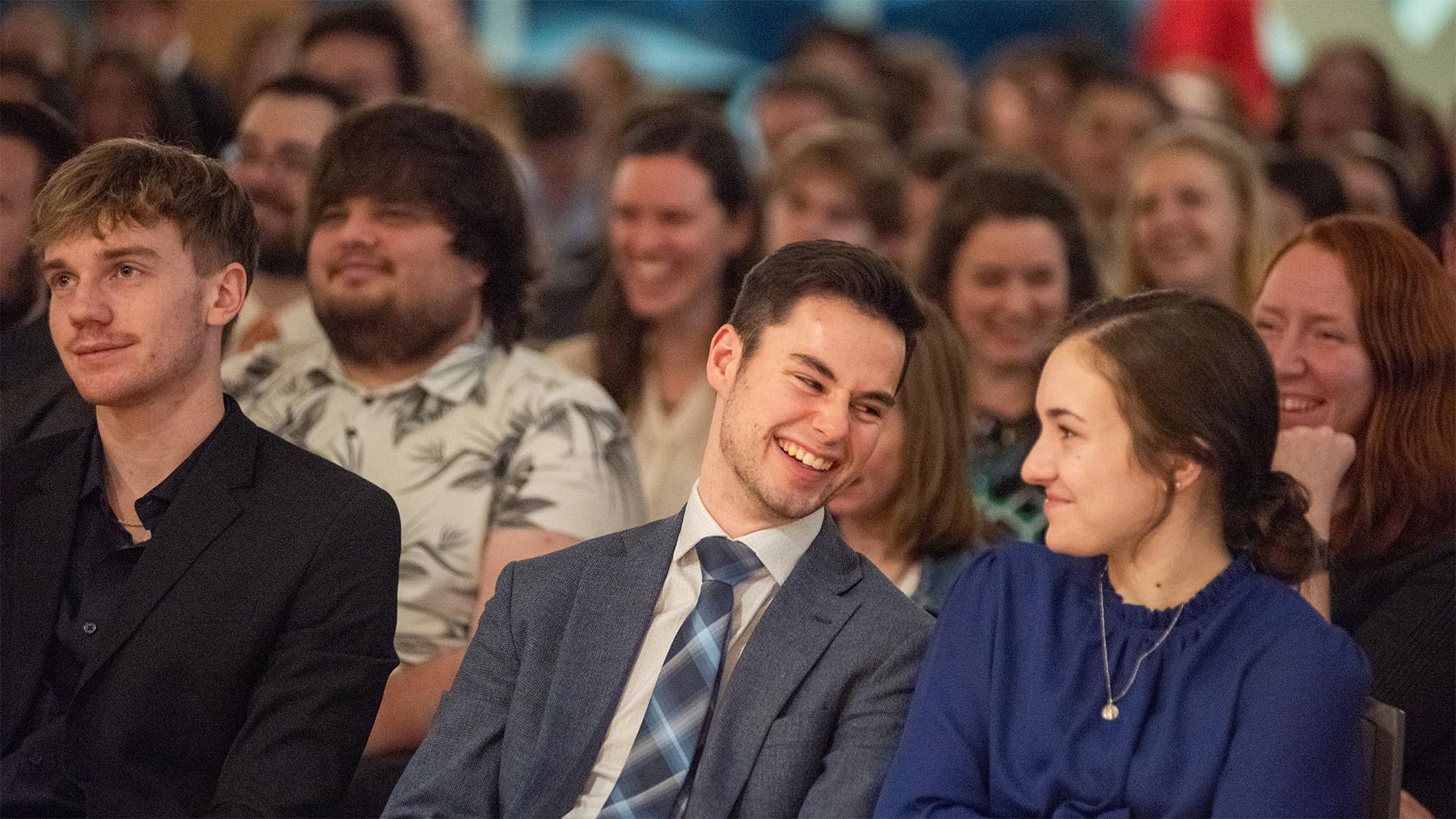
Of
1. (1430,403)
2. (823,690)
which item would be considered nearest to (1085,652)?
(823,690)

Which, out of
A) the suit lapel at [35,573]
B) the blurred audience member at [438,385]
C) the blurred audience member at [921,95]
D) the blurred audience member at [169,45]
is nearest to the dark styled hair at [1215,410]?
the blurred audience member at [438,385]

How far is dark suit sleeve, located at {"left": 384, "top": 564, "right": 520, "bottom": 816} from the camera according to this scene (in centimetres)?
216

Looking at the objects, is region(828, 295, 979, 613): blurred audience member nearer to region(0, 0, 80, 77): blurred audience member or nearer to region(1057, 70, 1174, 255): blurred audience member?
region(1057, 70, 1174, 255): blurred audience member

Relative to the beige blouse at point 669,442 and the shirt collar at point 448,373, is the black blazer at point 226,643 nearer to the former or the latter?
the shirt collar at point 448,373

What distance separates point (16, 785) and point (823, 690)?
1.14 m

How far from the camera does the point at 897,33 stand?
9.52 metres

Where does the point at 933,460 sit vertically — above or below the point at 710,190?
below

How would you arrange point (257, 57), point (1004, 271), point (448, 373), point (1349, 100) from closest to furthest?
1. point (448, 373)
2. point (1004, 271)
3. point (257, 57)
4. point (1349, 100)

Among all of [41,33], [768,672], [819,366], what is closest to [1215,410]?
[819,366]

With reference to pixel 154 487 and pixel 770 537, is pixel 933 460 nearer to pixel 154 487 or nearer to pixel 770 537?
pixel 770 537

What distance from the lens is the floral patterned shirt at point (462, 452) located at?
2.91 m

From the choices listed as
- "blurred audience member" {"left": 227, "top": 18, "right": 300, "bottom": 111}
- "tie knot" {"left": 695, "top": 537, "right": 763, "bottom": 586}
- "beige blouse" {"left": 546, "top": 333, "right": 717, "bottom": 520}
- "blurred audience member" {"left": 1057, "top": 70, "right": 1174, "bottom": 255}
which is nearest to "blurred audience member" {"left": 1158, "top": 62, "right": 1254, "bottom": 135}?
"blurred audience member" {"left": 1057, "top": 70, "right": 1174, "bottom": 255}

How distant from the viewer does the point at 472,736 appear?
220cm

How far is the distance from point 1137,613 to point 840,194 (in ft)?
8.61
